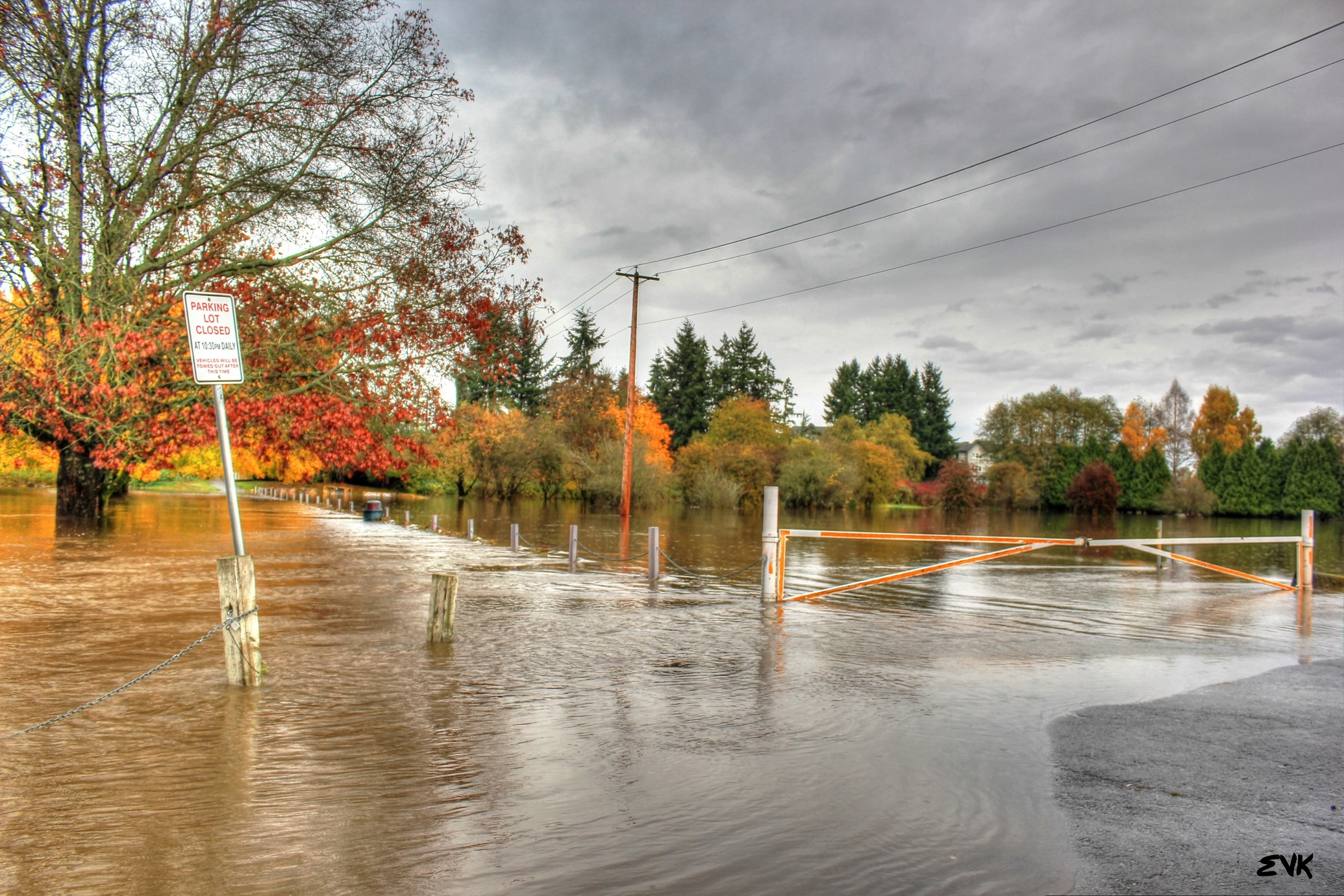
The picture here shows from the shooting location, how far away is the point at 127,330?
16719 millimetres

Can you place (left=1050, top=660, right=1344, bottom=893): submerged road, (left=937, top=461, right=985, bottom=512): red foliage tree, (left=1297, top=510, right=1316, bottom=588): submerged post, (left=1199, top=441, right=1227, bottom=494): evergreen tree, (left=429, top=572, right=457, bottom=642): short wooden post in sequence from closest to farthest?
(left=1050, top=660, right=1344, bottom=893): submerged road < (left=429, top=572, right=457, bottom=642): short wooden post < (left=1297, top=510, right=1316, bottom=588): submerged post < (left=937, top=461, right=985, bottom=512): red foliage tree < (left=1199, top=441, right=1227, bottom=494): evergreen tree

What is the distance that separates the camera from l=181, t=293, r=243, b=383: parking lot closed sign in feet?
23.0

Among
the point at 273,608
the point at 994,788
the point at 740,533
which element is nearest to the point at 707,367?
the point at 740,533

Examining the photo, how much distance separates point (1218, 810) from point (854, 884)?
7.73 feet

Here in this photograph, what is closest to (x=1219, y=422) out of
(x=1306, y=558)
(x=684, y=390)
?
(x=684, y=390)

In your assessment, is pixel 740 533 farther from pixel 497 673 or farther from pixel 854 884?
pixel 854 884

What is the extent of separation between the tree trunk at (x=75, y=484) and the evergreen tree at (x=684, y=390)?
243 ft

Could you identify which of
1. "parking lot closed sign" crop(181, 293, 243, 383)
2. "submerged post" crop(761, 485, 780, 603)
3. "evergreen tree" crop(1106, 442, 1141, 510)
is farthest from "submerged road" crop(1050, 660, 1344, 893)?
"evergreen tree" crop(1106, 442, 1141, 510)

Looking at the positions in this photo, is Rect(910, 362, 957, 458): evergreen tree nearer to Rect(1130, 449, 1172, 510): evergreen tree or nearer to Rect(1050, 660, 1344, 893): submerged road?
Rect(1130, 449, 1172, 510): evergreen tree

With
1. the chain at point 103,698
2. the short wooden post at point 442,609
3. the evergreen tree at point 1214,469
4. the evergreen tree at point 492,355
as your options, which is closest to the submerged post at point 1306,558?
the short wooden post at point 442,609

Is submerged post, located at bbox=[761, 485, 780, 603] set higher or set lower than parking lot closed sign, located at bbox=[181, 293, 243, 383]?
lower

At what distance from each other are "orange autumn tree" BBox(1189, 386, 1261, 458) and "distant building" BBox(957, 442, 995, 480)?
22.2 m

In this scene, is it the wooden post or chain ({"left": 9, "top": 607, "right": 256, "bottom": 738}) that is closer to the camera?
chain ({"left": 9, "top": 607, "right": 256, "bottom": 738})


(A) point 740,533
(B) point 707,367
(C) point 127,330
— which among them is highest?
(B) point 707,367
